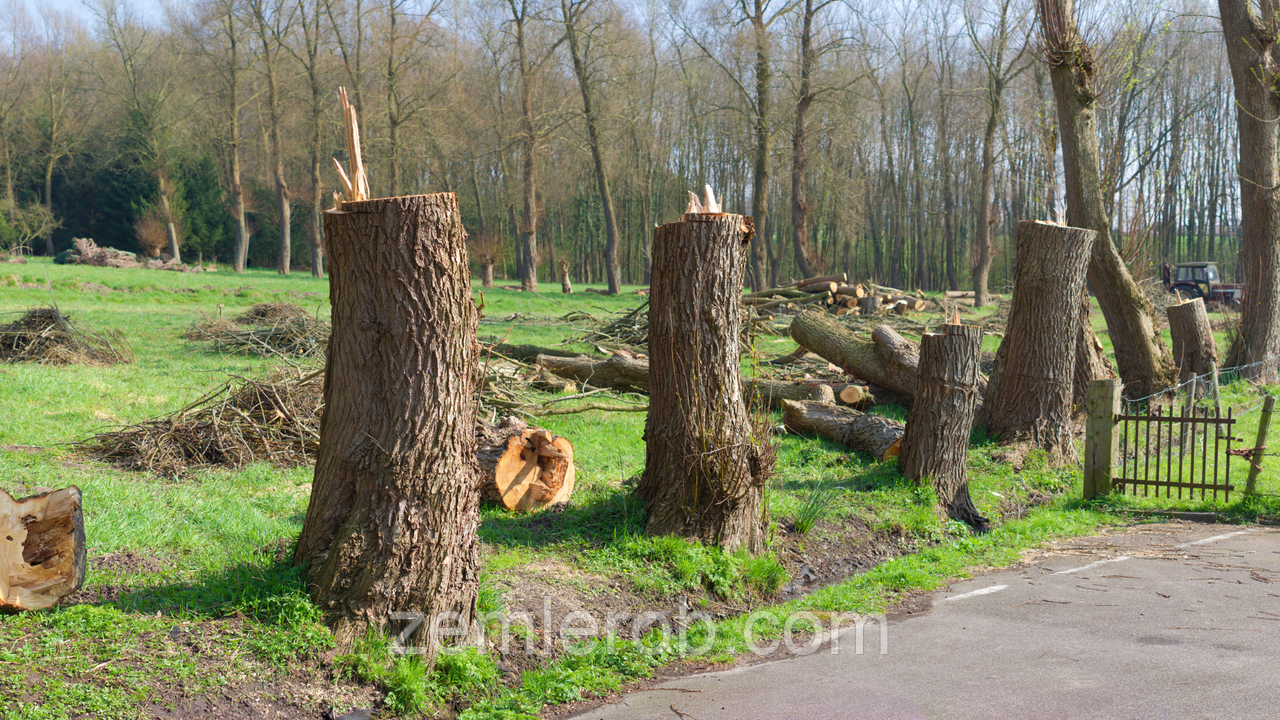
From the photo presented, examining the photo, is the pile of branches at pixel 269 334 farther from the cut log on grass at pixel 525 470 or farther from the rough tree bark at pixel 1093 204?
the rough tree bark at pixel 1093 204

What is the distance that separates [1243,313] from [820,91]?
15.5 meters

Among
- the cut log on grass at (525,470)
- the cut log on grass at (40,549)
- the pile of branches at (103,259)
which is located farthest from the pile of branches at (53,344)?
the pile of branches at (103,259)

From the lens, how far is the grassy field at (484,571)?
136 inches

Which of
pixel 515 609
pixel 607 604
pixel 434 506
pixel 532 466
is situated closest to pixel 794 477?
pixel 532 466

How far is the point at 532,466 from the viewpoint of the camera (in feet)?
20.6

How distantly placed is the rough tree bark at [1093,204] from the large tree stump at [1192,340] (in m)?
1.85

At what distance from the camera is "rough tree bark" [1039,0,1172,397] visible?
10078mm

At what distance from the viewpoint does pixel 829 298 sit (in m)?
22.7

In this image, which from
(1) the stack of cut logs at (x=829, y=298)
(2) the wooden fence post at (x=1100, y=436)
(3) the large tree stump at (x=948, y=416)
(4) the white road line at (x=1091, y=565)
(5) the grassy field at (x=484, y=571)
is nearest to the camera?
(5) the grassy field at (x=484, y=571)

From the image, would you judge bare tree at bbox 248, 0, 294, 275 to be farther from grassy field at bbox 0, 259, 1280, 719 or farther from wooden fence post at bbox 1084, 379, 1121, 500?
wooden fence post at bbox 1084, 379, 1121, 500

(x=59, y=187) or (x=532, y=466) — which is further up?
(x=59, y=187)

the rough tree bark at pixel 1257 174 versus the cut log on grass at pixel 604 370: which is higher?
the rough tree bark at pixel 1257 174

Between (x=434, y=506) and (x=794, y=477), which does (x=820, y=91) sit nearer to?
(x=794, y=477)

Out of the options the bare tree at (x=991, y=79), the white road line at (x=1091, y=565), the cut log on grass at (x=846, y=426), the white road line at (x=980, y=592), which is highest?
the bare tree at (x=991, y=79)
